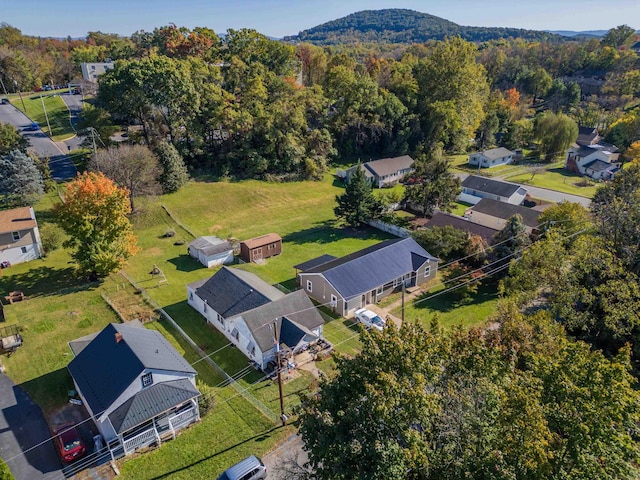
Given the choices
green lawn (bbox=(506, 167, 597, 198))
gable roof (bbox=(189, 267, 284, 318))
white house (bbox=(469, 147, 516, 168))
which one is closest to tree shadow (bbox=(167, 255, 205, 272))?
gable roof (bbox=(189, 267, 284, 318))

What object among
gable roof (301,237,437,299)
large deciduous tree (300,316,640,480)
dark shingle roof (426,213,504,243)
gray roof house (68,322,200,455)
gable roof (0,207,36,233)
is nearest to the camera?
large deciduous tree (300,316,640,480)

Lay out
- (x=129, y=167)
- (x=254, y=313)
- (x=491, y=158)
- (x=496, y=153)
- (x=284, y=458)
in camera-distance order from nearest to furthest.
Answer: (x=284, y=458) → (x=254, y=313) → (x=129, y=167) → (x=491, y=158) → (x=496, y=153)

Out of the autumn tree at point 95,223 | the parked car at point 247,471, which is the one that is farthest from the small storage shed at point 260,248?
the parked car at point 247,471

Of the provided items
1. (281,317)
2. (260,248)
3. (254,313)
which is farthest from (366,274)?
(260,248)

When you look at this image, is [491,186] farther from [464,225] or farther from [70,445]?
[70,445]

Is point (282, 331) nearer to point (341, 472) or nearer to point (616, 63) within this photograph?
point (341, 472)

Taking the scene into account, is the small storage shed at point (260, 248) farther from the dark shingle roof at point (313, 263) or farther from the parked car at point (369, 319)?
the parked car at point (369, 319)

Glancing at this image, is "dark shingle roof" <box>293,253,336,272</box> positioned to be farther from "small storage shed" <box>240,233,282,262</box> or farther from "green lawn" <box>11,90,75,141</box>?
"green lawn" <box>11,90,75,141</box>
